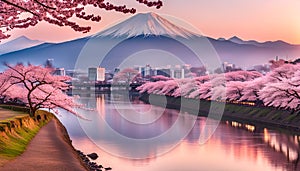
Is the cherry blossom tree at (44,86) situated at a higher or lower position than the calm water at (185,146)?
higher

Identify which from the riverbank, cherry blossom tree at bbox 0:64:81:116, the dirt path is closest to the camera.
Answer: the dirt path

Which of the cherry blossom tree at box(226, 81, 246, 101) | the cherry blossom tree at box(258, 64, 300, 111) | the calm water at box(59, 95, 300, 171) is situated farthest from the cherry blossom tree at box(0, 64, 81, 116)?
the cherry blossom tree at box(226, 81, 246, 101)

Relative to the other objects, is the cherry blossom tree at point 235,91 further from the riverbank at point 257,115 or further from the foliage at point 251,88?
the riverbank at point 257,115

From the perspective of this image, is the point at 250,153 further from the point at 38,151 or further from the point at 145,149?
the point at 38,151

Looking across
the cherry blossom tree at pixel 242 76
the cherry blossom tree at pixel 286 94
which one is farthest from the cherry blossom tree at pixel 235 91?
the cherry blossom tree at pixel 286 94

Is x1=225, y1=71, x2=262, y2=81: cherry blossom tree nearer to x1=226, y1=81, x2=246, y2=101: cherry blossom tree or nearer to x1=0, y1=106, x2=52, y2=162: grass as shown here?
x1=226, y1=81, x2=246, y2=101: cherry blossom tree

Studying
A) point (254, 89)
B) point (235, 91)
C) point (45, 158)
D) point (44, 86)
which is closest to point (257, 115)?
point (254, 89)

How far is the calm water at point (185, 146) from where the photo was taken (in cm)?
2120

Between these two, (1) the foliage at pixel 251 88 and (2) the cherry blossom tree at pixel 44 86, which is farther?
(1) the foliage at pixel 251 88

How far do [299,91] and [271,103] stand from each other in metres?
3.56

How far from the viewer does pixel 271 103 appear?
3966cm

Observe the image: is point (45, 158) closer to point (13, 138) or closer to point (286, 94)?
point (13, 138)

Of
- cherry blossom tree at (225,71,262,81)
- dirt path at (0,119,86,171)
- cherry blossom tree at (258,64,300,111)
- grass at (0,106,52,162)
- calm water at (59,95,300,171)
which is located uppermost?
cherry blossom tree at (225,71,262,81)

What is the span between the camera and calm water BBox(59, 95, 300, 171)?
21.2 m
